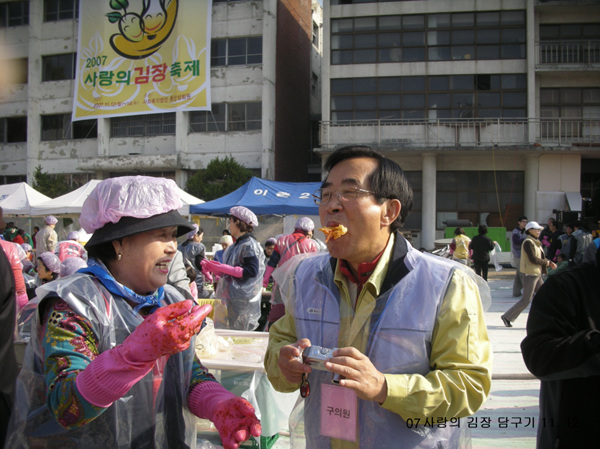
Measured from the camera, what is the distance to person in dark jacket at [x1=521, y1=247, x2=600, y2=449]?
1.82 meters

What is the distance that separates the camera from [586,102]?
2047cm

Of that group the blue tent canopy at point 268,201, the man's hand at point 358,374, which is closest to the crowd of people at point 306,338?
the man's hand at point 358,374

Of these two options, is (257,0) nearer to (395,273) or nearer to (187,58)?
(187,58)

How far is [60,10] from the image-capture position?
2552 centimetres

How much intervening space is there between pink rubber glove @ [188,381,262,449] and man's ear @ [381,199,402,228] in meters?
0.89

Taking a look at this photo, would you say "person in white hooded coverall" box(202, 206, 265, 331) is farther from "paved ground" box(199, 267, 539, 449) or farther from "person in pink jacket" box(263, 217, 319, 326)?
"paved ground" box(199, 267, 539, 449)

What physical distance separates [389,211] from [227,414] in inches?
39.5

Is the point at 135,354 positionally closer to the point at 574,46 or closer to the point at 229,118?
the point at 229,118

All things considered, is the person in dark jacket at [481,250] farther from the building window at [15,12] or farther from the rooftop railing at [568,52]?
the building window at [15,12]

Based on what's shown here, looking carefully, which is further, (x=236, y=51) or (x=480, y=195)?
(x=236, y=51)

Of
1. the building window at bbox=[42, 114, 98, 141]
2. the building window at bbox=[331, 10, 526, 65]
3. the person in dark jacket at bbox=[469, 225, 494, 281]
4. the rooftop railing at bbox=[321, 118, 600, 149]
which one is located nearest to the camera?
the person in dark jacket at bbox=[469, 225, 494, 281]

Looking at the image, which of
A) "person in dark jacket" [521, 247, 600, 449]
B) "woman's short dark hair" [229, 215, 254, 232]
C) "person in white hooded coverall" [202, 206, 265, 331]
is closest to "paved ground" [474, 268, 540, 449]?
"person in dark jacket" [521, 247, 600, 449]

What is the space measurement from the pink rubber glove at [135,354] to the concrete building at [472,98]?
Result: 19539 mm

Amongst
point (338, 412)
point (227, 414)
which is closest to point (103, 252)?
point (227, 414)
